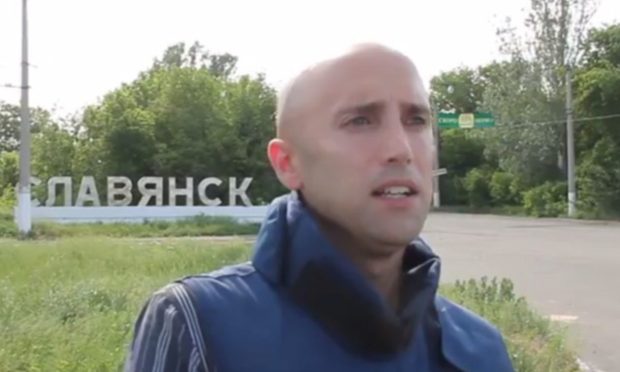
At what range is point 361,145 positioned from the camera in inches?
54.4

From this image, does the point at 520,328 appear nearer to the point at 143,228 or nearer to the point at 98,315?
the point at 98,315

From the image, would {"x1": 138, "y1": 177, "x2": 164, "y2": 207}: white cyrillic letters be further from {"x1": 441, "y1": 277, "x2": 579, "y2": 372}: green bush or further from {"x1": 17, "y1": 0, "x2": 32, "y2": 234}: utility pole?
{"x1": 441, "y1": 277, "x2": 579, "y2": 372}: green bush

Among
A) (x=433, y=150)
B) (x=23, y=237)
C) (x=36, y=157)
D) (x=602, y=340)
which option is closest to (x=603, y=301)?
(x=602, y=340)

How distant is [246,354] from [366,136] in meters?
0.34

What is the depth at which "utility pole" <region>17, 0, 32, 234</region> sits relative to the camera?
86.3 ft

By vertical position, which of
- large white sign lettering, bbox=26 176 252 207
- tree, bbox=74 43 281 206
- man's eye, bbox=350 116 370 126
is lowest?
man's eye, bbox=350 116 370 126

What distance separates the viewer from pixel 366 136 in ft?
4.56

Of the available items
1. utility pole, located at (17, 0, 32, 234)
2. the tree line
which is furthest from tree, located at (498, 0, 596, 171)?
utility pole, located at (17, 0, 32, 234)

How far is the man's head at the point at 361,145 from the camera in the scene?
137 centimetres

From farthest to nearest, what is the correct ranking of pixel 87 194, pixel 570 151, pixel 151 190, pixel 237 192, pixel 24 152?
pixel 570 151 → pixel 237 192 → pixel 151 190 → pixel 87 194 → pixel 24 152

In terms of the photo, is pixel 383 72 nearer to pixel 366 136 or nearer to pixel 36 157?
pixel 366 136

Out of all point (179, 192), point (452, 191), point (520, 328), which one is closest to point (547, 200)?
point (452, 191)

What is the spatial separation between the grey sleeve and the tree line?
36011 millimetres

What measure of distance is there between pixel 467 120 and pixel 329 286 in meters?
45.4
